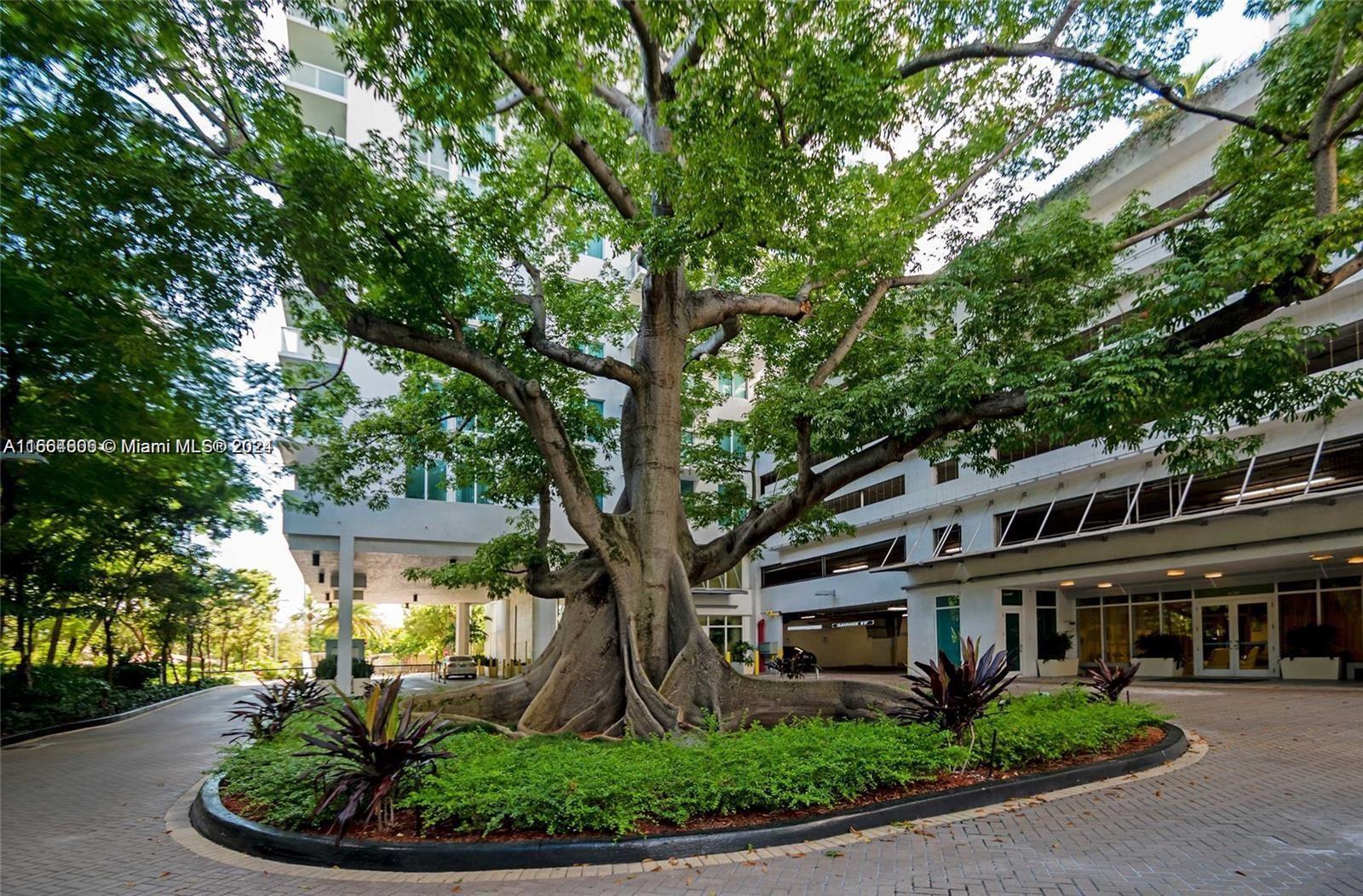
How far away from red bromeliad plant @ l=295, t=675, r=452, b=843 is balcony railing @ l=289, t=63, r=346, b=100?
83.5 ft

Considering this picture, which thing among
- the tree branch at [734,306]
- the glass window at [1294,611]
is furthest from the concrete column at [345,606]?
the glass window at [1294,611]

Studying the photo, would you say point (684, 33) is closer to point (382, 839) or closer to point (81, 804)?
point (382, 839)

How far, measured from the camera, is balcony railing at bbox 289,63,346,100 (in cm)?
2706

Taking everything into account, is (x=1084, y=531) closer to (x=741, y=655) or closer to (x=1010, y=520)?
(x=1010, y=520)

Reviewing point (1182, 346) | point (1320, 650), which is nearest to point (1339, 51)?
point (1182, 346)

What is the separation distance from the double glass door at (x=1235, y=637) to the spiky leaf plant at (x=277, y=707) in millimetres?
22512

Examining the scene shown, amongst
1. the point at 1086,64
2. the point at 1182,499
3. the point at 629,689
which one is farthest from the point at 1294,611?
the point at 629,689

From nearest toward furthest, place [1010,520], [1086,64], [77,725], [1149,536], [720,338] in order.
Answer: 1. [1086,64]
2. [720,338]
3. [77,725]
4. [1149,536]
5. [1010,520]

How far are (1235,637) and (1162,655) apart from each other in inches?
77.9

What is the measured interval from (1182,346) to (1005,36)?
4587 mm

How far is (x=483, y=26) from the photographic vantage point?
8.41m

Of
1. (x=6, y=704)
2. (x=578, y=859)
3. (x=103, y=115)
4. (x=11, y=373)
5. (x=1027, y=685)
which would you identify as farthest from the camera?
(x=1027, y=685)

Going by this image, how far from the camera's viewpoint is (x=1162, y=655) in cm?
2398

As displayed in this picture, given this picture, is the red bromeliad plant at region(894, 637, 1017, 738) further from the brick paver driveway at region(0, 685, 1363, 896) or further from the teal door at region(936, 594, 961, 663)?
the teal door at region(936, 594, 961, 663)
